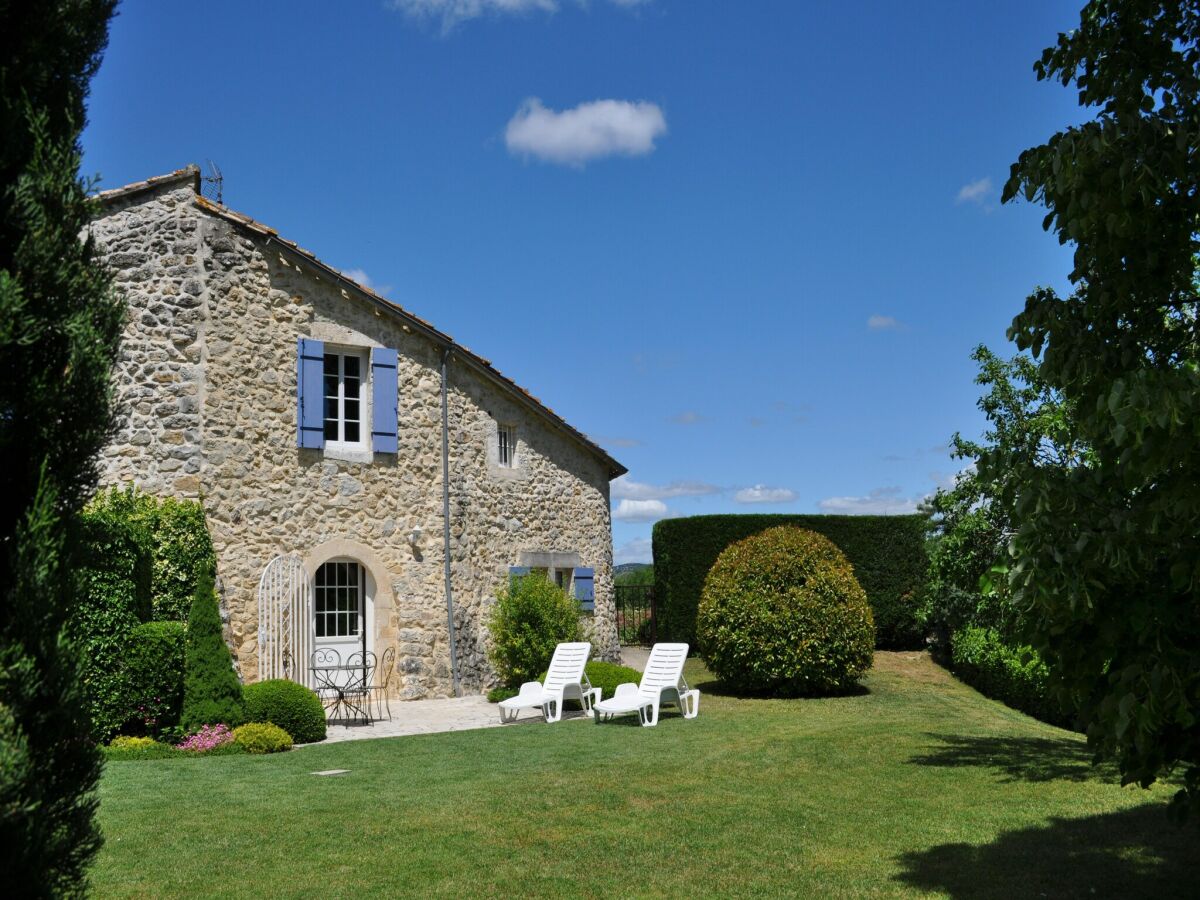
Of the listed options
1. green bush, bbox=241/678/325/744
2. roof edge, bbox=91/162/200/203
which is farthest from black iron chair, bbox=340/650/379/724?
roof edge, bbox=91/162/200/203

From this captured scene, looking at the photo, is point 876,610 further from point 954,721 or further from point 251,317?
point 251,317

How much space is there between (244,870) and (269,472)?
8981mm

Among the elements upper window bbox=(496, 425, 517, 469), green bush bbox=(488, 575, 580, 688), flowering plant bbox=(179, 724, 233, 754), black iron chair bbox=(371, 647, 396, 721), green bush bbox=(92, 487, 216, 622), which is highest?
upper window bbox=(496, 425, 517, 469)

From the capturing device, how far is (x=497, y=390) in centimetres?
1689

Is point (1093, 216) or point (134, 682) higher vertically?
point (1093, 216)

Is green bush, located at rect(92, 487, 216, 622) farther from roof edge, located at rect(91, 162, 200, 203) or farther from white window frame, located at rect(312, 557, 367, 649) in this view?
roof edge, located at rect(91, 162, 200, 203)

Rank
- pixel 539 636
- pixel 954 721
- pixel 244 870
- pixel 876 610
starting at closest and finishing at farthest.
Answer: pixel 244 870, pixel 954 721, pixel 539 636, pixel 876 610

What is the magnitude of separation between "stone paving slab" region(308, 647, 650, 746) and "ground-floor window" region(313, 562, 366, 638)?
1.34 m

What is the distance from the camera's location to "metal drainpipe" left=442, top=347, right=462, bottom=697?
15617 millimetres

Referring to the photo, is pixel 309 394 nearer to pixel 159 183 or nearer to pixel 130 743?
pixel 159 183

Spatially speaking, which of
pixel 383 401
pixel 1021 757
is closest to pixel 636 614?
pixel 383 401

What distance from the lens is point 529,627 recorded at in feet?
50.5

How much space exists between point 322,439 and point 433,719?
169 inches

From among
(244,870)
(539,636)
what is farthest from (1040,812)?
(539,636)
